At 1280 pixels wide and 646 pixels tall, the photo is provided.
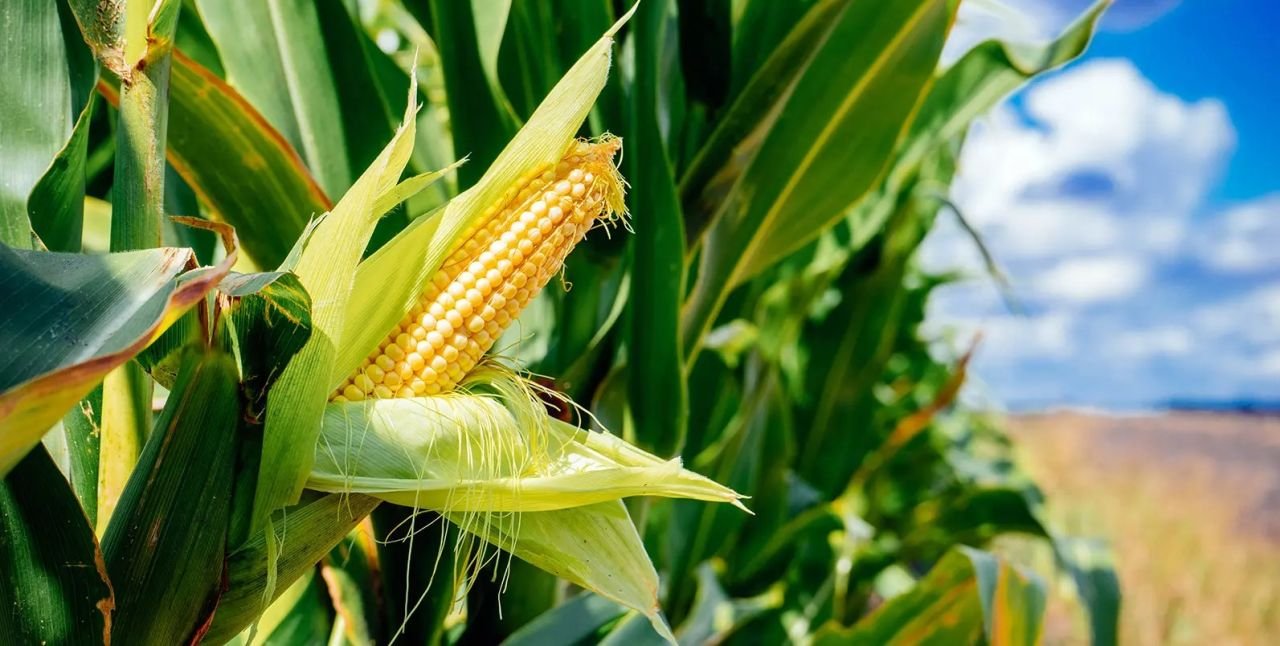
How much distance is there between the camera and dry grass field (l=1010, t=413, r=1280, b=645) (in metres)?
3.42

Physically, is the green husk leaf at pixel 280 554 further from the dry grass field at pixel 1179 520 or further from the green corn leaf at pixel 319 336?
the dry grass field at pixel 1179 520

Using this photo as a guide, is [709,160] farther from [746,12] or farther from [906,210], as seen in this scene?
[906,210]

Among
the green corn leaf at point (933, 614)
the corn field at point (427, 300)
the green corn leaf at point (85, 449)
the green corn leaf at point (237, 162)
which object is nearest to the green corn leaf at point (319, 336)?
the corn field at point (427, 300)

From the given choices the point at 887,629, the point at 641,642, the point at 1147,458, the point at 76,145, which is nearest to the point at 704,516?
the point at 887,629

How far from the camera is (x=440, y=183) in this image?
0.70m

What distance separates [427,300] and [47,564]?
0.57ft

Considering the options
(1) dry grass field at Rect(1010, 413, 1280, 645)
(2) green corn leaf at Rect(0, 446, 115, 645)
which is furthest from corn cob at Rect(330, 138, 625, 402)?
(1) dry grass field at Rect(1010, 413, 1280, 645)

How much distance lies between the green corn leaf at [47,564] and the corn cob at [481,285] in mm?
103

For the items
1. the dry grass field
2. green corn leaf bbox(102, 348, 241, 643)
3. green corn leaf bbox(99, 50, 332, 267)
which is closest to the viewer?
green corn leaf bbox(102, 348, 241, 643)

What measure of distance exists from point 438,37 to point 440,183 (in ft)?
0.41

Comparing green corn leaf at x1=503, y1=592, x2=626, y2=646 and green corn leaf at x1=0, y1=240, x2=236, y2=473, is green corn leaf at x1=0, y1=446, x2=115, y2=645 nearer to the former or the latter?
green corn leaf at x1=0, y1=240, x2=236, y2=473

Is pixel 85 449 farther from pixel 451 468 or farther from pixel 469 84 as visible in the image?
pixel 469 84

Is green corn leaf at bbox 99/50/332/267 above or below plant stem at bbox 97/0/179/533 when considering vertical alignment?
below

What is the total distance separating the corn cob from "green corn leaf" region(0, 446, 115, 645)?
10 centimetres
